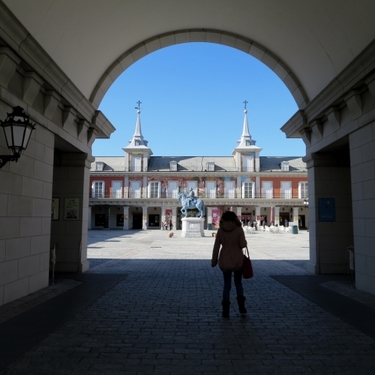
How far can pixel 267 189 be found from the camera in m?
49.5

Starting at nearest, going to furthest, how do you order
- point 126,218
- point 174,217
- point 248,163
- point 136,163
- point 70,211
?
1. point 70,211
2. point 174,217
3. point 126,218
4. point 248,163
5. point 136,163

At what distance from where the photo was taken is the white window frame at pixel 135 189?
4978 cm

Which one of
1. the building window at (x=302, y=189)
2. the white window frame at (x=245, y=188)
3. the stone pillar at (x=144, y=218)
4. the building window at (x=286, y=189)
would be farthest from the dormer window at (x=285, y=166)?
the stone pillar at (x=144, y=218)

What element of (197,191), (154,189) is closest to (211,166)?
(197,191)

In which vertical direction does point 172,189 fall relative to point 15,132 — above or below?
above

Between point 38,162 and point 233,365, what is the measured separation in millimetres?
5348

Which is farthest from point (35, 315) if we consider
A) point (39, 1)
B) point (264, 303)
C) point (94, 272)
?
point (39, 1)

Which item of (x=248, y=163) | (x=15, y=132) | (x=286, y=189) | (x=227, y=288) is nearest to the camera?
(x=227, y=288)

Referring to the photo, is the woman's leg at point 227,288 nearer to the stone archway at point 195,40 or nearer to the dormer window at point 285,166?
the stone archway at point 195,40

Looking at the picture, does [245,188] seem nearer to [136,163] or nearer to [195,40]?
[136,163]

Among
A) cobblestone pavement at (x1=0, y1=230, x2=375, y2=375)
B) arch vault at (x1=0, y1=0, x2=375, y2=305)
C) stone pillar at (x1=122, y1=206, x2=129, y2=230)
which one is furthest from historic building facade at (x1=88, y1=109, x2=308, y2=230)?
cobblestone pavement at (x1=0, y1=230, x2=375, y2=375)

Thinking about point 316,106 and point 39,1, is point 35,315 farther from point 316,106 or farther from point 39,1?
point 316,106

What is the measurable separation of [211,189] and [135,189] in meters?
10.7

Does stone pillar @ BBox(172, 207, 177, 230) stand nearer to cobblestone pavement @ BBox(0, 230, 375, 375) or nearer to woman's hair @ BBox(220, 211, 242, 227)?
cobblestone pavement @ BBox(0, 230, 375, 375)
